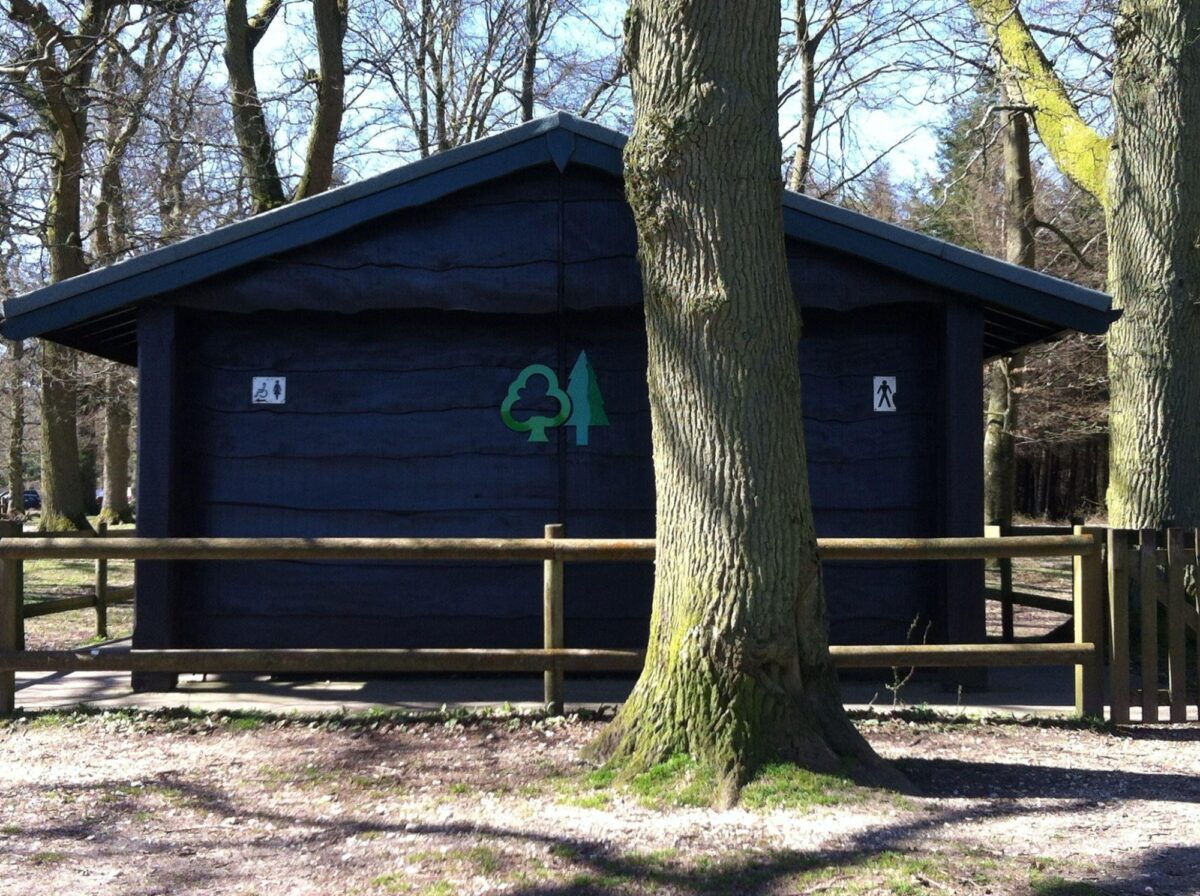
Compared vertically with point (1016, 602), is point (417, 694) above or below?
below

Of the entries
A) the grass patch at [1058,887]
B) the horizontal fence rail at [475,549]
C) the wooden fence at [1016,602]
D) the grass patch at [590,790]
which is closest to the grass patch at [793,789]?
the grass patch at [590,790]

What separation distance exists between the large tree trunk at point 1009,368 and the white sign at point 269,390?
13.6 m

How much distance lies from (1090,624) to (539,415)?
404 centimetres

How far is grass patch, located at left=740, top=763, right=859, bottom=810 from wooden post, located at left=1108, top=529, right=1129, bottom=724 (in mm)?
2751

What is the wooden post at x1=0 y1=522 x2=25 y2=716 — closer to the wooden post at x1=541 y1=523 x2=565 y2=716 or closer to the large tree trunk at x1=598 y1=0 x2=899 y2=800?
the wooden post at x1=541 y1=523 x2=565 y2=716

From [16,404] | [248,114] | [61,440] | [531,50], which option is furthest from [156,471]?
[16,404]

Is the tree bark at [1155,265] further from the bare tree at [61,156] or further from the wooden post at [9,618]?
the bare tree at [61,156]

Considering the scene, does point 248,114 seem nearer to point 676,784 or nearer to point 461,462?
point 461,462

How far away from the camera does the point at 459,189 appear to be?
27.6 feet

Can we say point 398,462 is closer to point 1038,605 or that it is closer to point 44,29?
point 1038,605

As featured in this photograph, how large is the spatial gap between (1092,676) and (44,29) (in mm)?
13538

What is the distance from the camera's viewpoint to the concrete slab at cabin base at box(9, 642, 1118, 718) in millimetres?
7805

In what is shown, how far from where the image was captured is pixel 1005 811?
545 cm

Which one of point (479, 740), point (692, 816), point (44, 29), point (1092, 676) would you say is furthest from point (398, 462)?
point (44, 29)
